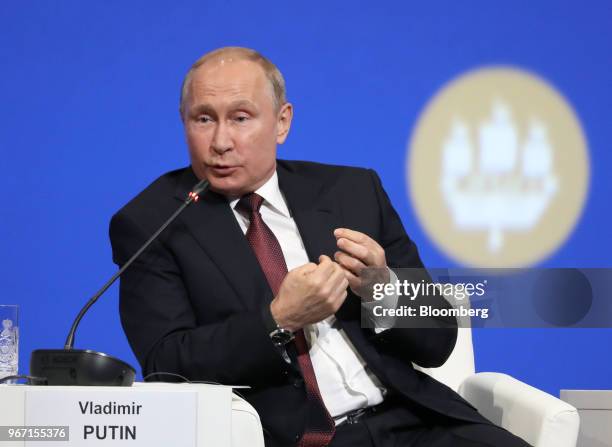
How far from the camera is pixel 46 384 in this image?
5.15ft

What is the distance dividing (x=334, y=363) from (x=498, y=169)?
141 centimetres

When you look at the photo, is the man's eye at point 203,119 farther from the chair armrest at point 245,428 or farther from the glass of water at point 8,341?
the chair armrest at point 245,428

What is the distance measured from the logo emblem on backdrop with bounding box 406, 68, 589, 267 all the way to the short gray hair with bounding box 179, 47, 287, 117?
1007 millimetres

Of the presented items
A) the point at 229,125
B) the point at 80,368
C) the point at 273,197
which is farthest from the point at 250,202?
the point at 80,368

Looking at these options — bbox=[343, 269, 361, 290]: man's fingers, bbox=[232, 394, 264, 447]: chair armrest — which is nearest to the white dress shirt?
bbox=[343, 269, 361, 290]: man's fingers

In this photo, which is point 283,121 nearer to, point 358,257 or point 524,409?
point 358,257

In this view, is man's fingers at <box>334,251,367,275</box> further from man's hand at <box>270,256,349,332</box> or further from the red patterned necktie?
the red patterned necktie

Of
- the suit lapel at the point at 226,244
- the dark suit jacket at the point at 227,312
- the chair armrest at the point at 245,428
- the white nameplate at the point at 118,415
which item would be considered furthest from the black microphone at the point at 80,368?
the suit lapel at the point at 226,244

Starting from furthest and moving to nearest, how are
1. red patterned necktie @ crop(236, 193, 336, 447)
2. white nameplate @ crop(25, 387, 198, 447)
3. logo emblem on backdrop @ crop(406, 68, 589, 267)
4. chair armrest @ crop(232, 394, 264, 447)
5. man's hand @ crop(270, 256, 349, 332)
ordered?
logo emblem on backdrop @ crop(406, 68, 589, 267)
red patterned necktie @ crop(236, 193, 336, 447)
man's hand @ crop(270, 256, 349, 332)
chair armrest @ crop(232, 394, 264, 447)
white nameplate @ crop(25, 387, 198, 447)

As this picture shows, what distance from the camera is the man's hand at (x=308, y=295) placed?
6.02 ft

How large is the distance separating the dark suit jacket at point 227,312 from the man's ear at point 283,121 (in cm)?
14

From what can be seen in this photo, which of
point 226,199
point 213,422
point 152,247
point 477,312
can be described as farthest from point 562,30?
point 213,422

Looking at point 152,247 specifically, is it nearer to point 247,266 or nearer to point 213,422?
point 247,266

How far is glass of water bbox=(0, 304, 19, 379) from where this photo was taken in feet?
6.45
